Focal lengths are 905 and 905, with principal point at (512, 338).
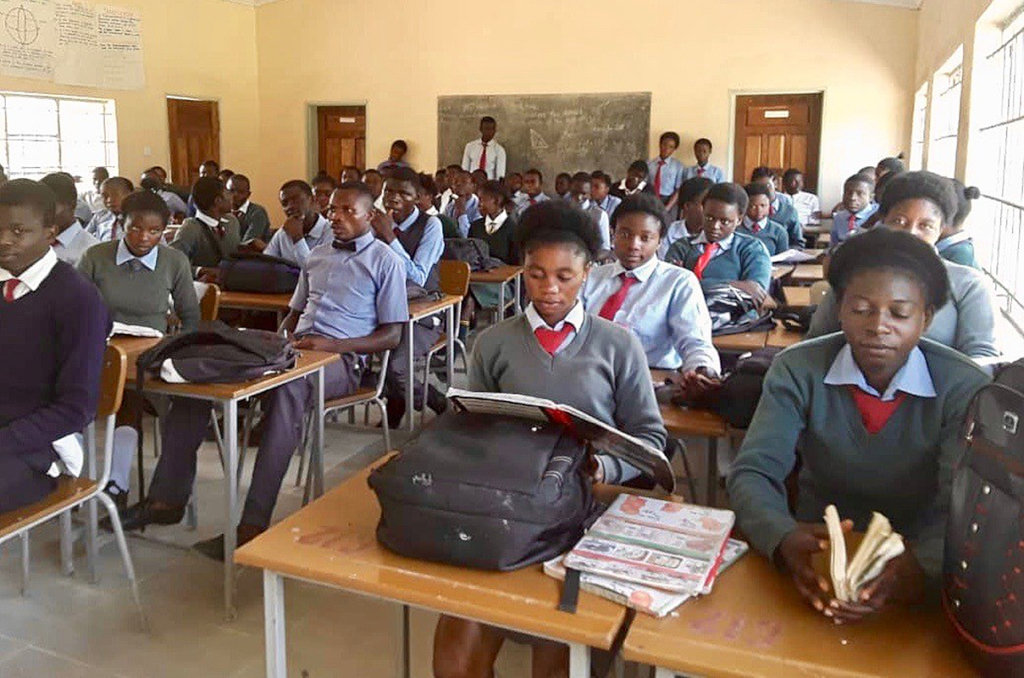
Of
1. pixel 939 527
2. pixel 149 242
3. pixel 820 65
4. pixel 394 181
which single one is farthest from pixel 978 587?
pixel 820 65

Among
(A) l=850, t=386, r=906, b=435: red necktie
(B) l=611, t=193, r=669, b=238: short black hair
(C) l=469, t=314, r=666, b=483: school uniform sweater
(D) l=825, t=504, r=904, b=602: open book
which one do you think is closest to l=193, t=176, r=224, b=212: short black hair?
(B) l=611, t=193, r=669, b=238: short black hair

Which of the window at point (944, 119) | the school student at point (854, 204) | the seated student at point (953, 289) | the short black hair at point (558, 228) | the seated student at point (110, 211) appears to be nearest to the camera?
the short black hair at point (558, 228)

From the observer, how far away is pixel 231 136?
11477mm

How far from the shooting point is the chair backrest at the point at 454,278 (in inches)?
182

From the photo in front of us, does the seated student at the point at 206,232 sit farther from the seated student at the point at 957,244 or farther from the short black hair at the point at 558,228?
the seated student at the point at 957,244

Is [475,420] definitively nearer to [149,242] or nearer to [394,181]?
[149,242]

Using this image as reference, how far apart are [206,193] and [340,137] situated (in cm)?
680

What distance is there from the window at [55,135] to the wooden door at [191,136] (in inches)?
36.8

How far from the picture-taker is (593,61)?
33.5 ft

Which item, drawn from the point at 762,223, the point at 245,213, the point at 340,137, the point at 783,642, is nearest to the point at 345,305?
the point at 783,642

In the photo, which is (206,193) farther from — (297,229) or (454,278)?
(454,278)

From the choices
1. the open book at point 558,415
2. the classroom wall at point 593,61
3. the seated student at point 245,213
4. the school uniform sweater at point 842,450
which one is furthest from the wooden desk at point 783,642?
the classroom wall at point 593,61

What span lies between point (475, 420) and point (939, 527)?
774 millimetres

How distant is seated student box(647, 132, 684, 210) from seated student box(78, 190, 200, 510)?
700 centimetres
